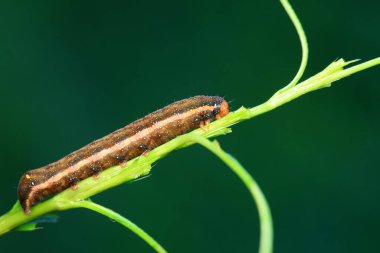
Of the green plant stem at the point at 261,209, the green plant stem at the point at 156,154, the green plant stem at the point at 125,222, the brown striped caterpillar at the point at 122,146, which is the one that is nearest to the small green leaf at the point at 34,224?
the green plant stem at the point at 156,154

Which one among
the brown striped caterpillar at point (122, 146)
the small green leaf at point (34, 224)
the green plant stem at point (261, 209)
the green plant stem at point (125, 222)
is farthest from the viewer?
the brown striped caterpillar at point (122, 146)

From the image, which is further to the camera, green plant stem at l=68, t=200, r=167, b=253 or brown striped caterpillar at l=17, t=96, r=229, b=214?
brown striped caterpillar at l=17, t=96, r=229, b=214

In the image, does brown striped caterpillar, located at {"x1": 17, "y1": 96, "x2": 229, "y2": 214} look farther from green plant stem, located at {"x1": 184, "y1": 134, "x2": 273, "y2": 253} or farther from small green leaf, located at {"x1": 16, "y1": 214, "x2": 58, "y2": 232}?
green plant stem, located at {"x1": 184, "y1": 134, "x2": 273, "y2": 253}

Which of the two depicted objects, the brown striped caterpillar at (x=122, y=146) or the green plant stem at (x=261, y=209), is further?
the brown striped caterpillar at (x=122, y=146)

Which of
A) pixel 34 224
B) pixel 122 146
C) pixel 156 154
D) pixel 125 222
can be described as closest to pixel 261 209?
pixel 125 222

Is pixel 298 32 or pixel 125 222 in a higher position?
pixel 298 32

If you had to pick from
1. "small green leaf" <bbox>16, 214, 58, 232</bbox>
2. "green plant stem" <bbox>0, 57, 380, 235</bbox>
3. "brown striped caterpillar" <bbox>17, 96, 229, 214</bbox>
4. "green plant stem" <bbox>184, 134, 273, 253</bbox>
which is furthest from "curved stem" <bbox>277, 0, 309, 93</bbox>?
"small green leaf" <bbox>16, 214, 58, 232</bbox>

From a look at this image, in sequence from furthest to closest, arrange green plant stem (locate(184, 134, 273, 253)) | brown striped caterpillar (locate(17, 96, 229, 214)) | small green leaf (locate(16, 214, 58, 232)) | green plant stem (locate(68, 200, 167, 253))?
A: brown striped caterpillar (locate(17, 96, 229, 214)) → small green leaf (locate(16, 214, 58, 232)) → green plant stem (locate(68, 200, 167, 253)) → green plant stem (locate(184, 134, 273, 253))

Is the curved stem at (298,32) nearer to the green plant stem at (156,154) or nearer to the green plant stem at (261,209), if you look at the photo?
the green plant stem at (156,154)

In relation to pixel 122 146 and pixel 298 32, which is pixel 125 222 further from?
pixel 122 146

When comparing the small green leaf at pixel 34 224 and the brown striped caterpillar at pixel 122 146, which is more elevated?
the brown striped caterpillar at pixel 122 146
